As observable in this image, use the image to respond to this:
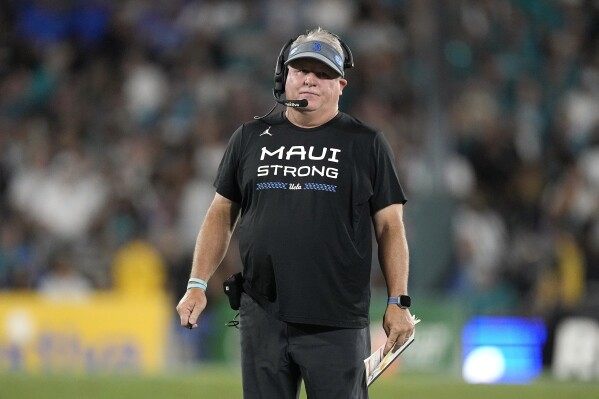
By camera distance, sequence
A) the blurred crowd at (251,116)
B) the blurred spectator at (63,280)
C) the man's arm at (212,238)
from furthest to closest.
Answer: the blurred crowd at (251,116), the blurred spectator at (63,280), the man's arm at (212,238)

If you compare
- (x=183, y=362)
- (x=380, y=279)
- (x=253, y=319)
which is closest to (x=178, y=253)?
(x=183, y=362)

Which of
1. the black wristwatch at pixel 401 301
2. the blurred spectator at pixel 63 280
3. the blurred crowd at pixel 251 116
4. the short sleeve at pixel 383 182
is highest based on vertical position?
the blurred crowd at pixel 251 116

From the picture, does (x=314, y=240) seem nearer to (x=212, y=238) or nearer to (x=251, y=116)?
(x=212, y=238)

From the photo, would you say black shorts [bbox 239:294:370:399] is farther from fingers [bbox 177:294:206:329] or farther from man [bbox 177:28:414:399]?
fingers [bbox 177:294:206:329]

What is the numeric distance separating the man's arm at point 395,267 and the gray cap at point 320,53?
0.62m

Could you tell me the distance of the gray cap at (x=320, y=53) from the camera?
4992 mm

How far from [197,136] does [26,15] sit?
3.23 m

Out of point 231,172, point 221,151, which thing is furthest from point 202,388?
point 231,172

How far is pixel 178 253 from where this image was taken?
14.0 m

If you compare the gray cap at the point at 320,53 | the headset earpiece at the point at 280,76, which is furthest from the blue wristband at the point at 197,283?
the gray cap at the point at 320,53

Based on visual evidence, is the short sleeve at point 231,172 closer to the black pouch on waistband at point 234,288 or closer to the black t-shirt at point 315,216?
the black t-shirt at point 315,216

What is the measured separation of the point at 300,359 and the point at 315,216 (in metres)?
0.58

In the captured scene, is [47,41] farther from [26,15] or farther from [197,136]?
[197,136]

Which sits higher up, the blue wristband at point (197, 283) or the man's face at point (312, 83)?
the man's face at point (312, 83)
